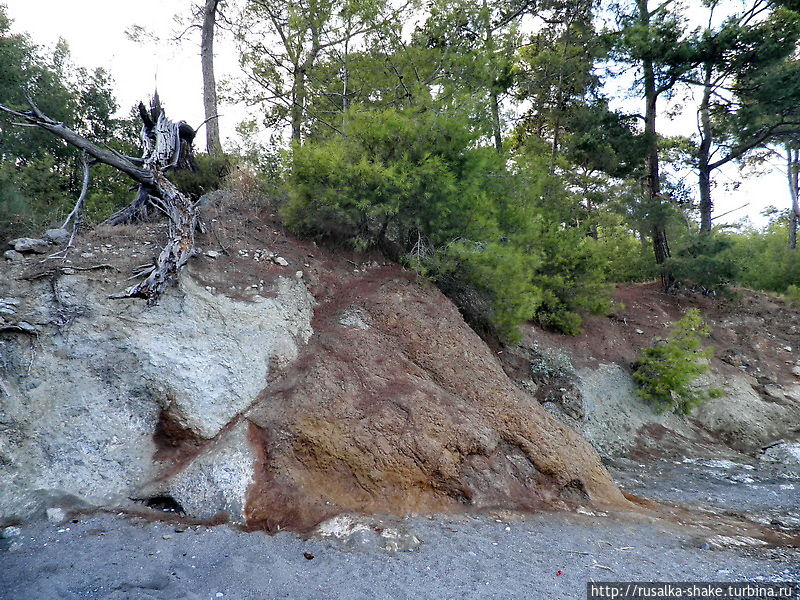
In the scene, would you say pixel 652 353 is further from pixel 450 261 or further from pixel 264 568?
pixel 264 568

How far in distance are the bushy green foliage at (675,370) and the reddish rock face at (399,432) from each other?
4373 mm

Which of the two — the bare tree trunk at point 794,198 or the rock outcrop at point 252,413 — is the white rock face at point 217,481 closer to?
the rock outcrop at point 252,413

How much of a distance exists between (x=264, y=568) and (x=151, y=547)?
1.11 metres

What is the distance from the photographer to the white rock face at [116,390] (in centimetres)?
463

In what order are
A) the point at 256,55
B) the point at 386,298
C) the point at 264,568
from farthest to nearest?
1. the point at 256,55
2. the point at 386,298
3. the point at 264,568

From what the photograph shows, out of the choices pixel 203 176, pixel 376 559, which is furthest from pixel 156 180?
pixel 376 559

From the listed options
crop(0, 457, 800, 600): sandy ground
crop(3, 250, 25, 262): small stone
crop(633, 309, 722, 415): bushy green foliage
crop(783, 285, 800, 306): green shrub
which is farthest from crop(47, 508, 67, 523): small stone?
crop(783, 285, 800, 306): green shrub

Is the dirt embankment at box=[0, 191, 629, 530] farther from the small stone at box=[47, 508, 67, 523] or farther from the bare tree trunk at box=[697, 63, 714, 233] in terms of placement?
the bare tree trunk at box=[697, 63, 714, 233]

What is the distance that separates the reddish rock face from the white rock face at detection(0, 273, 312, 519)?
46 centimetres

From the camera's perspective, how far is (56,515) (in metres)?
4.36

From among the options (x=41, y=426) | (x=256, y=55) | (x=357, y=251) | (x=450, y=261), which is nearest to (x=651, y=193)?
(x=450, y=261)

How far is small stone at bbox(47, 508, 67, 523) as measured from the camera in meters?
4.32

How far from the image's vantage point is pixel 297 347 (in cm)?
657

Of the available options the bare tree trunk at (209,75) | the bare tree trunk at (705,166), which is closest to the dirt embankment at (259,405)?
the bare tree trunk at (209,75)
